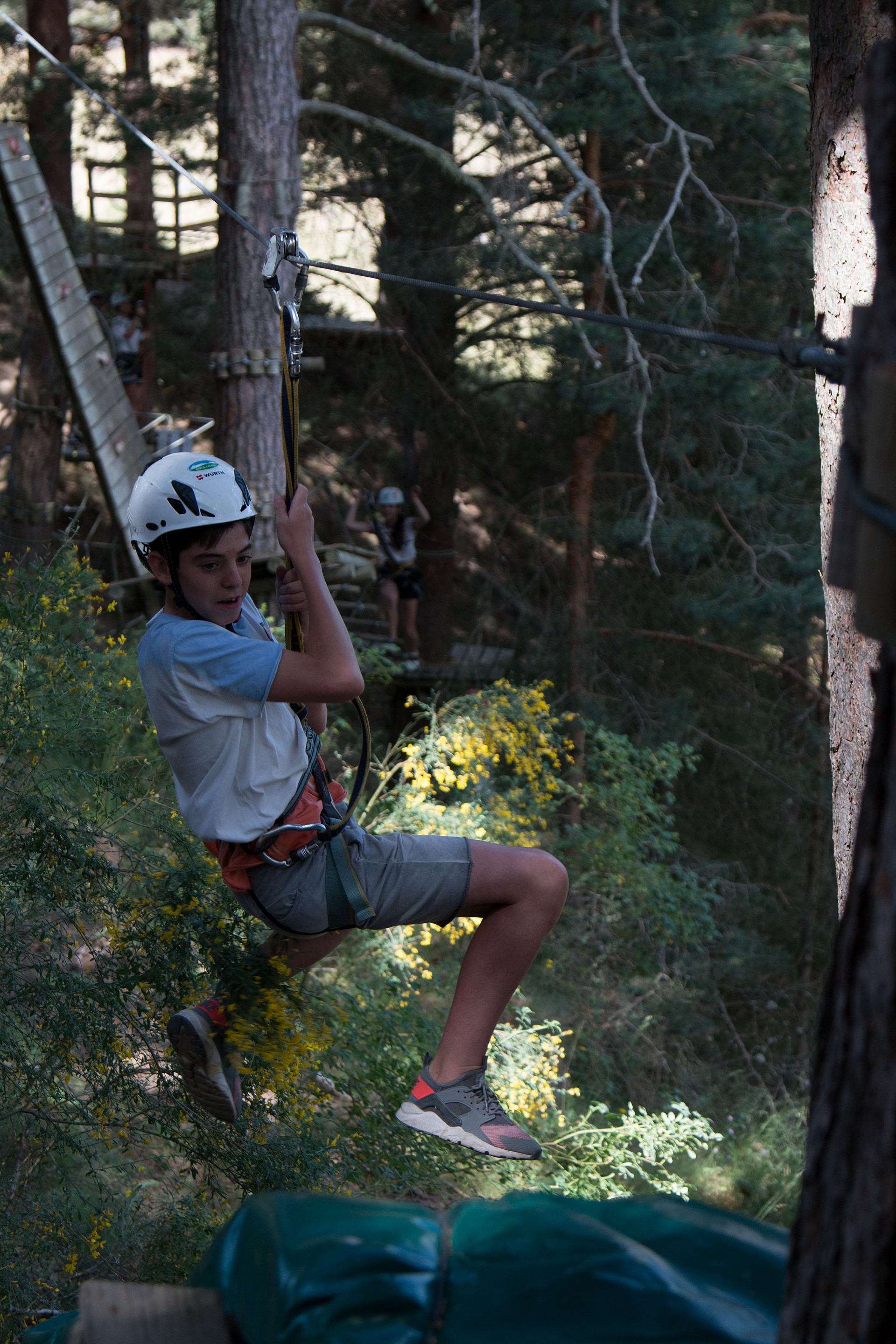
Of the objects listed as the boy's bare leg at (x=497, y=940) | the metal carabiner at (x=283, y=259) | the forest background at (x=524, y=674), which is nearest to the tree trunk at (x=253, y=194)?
the forest background at (x=524, y=674)

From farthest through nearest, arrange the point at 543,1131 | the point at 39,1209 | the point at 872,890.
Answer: the point at 543,1131 < the point at 39,1209 < the point at 872,890

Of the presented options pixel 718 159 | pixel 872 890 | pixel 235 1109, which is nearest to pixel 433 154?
pixel 718 159

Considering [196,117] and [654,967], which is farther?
[196,117]

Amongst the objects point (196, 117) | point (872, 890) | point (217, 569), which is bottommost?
point (872, 890)

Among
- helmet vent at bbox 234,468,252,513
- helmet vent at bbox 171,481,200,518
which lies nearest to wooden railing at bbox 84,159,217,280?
helmet vent at bbox 234,468,252,513

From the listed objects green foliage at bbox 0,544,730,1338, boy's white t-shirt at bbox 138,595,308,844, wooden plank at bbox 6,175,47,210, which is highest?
wooden plank at bbox 6,175,47,210

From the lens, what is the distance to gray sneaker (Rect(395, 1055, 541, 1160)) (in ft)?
9.76

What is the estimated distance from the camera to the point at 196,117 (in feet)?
40.4

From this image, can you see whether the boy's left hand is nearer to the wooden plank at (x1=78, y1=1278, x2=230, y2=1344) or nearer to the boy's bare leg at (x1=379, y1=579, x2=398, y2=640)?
the wooden plank at (x1=78, y1=1278, x2=230, y2=1344)

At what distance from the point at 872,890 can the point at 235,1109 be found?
8.33ft

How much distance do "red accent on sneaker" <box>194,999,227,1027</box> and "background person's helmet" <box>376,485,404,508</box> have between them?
8.57 meters

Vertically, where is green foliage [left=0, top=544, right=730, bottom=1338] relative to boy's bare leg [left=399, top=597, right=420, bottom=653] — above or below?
below

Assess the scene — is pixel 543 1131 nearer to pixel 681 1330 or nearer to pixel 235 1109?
pixel 235 1109

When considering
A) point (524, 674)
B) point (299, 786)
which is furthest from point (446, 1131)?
point (524, 674)
